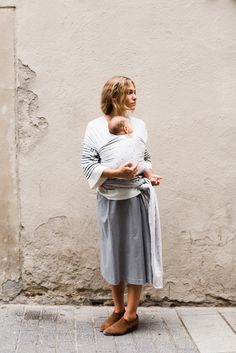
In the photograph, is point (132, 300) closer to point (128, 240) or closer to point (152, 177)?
point (128, 240)

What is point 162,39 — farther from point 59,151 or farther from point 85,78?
point 59,151

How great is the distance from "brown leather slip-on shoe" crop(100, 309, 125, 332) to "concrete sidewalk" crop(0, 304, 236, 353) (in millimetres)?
69

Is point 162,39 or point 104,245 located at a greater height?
point 162,39

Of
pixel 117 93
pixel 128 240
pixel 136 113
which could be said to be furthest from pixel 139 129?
pixel 128 240

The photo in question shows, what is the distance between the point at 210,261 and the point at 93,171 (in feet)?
4.54

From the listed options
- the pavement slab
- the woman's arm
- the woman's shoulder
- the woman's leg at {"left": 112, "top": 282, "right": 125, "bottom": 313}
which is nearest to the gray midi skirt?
the woman's leg at {"left": 112, "top": 282, "right": 125, "bottom": 313}

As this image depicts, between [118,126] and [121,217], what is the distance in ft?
2.04

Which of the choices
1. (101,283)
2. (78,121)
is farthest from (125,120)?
(101,283)

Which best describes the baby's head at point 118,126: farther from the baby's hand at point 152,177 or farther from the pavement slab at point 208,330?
the pavement slab at point 208,330

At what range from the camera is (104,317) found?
4.78 metres

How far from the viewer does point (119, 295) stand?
450 cm

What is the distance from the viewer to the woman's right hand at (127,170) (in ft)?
13.4

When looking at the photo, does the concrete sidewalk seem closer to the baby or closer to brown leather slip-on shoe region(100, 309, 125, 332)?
brown leather slip-on shoe region(100, 309, 125, 332)

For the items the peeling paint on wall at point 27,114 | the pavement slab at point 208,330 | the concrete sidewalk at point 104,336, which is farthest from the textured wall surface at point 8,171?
the pavement slab at point 208,330
